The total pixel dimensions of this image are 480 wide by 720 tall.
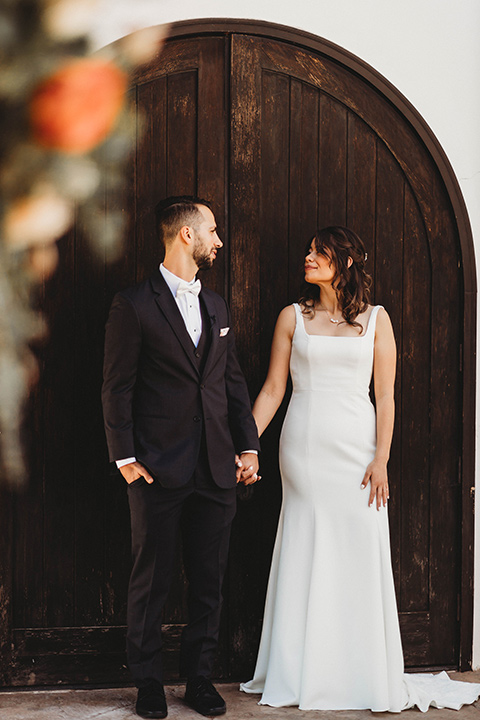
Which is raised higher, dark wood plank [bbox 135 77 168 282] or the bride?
dark wood plank [bbox 135 77 168 282]

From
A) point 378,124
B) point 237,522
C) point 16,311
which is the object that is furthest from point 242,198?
point 237,522

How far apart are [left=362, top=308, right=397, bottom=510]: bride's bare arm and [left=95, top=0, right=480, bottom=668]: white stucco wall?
61 centimetres

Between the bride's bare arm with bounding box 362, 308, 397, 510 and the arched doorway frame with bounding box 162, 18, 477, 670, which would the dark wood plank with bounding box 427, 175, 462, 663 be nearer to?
the arched doorway frame with bounding box 162, 18, 477, 670

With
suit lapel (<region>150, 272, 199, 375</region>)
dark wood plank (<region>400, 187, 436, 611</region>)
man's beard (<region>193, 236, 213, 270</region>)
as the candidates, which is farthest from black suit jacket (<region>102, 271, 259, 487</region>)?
dark wood plank (<region>400, 187, 436, 611</region>)

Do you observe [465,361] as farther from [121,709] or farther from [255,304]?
[121,709]

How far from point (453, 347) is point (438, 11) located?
4.84 feet

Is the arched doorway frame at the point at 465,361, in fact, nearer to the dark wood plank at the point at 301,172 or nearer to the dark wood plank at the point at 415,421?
the dark wood plank at the point at 415,421

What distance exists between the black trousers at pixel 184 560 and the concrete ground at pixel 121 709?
0.54 ft

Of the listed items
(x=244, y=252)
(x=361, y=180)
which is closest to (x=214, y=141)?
(x=244, y=252)

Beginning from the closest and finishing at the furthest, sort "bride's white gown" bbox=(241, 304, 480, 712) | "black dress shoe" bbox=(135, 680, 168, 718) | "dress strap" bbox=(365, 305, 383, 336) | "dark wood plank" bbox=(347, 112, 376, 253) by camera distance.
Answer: "black dress shoe" bbox=(135, 680, 168, 718) → "bride's white gown" bbox=(241, 304, 480, 712) → "dress strap" bbox=(365, 305, 383, 336) → "dark wood plank" bbox=(347, 112, 376, 253)

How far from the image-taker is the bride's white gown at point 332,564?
309 cm

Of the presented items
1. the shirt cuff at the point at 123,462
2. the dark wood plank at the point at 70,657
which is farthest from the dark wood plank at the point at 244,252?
the shirt cuff at the point at 123,462

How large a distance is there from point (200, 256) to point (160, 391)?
1.74ft

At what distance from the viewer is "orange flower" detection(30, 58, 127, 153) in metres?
3.12
